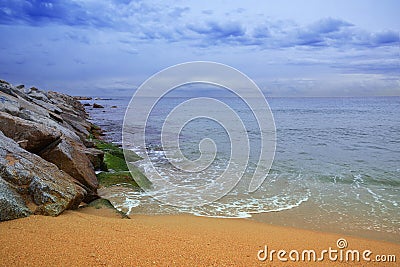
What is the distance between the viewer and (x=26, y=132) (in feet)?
22.6

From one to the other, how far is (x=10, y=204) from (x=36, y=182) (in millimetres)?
701

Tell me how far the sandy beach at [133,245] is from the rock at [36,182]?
0.29 metres

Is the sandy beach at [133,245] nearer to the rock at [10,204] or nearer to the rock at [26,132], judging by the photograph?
the rock at [10,204]

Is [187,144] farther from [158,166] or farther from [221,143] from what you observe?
[158,166]

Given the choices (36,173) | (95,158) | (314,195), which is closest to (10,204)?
(36,173)

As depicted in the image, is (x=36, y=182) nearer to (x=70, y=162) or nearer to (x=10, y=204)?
(x=10, y=204)

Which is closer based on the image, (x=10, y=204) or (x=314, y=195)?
(x=10, y=204)

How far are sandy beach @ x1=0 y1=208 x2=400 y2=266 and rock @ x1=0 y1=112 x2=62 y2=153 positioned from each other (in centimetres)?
289

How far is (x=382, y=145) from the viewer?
17.0 m

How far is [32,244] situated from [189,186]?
6573 mm

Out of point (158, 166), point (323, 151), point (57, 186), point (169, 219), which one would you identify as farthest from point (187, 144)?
point (57, 186)

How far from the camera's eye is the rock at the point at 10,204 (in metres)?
4.01

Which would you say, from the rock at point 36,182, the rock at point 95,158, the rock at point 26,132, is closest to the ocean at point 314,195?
the rock at point 95,158

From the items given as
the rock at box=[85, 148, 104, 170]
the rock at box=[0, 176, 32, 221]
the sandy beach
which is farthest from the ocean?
the rock at box=[0, 176, 32, 221]
